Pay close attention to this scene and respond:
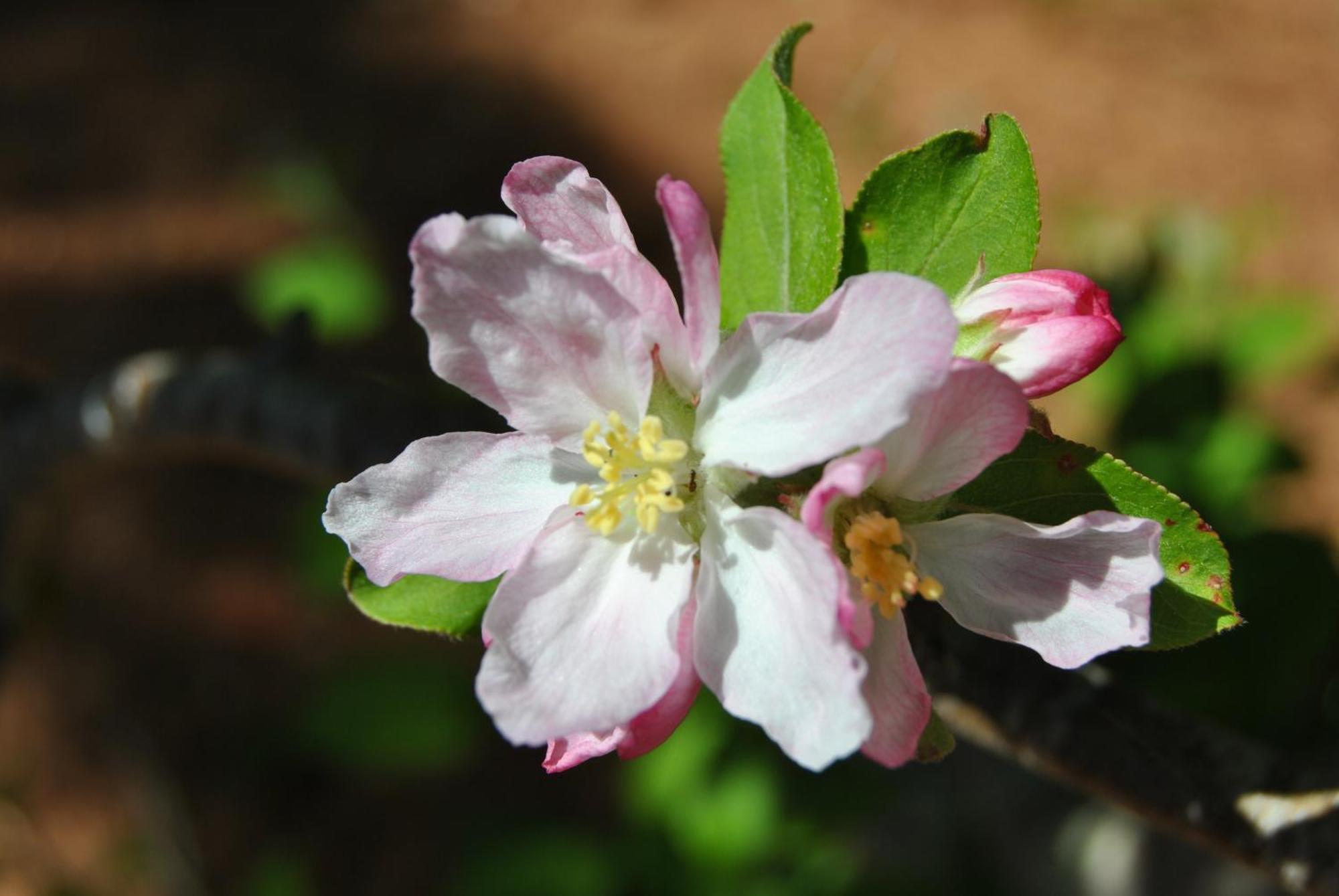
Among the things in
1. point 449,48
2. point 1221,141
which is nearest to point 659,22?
point 449,48

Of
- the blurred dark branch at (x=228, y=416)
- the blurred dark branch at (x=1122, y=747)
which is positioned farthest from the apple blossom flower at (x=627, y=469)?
the blurred dark branch at (x=228, y=416)

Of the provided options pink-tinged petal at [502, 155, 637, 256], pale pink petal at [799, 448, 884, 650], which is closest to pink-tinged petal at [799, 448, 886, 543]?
pale pink petal at [799, 448, 884, 650]

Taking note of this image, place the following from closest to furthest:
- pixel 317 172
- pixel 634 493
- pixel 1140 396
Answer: pixel 634 493 → pixel 1140 396 → pixel 317 172

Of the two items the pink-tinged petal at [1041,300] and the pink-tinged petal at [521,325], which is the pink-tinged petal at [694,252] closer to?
the pink-tinged petal at [521,325]

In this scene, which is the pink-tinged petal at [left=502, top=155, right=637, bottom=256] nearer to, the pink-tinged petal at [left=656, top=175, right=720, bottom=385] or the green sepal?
the pink-tinged petal at [left=656, top=175, right=720, bottom=385]

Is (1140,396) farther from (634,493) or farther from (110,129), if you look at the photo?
(110,129)

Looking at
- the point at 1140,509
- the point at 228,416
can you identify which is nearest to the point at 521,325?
the point at 1140,509

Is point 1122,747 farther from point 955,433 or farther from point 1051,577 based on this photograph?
point 955,433
